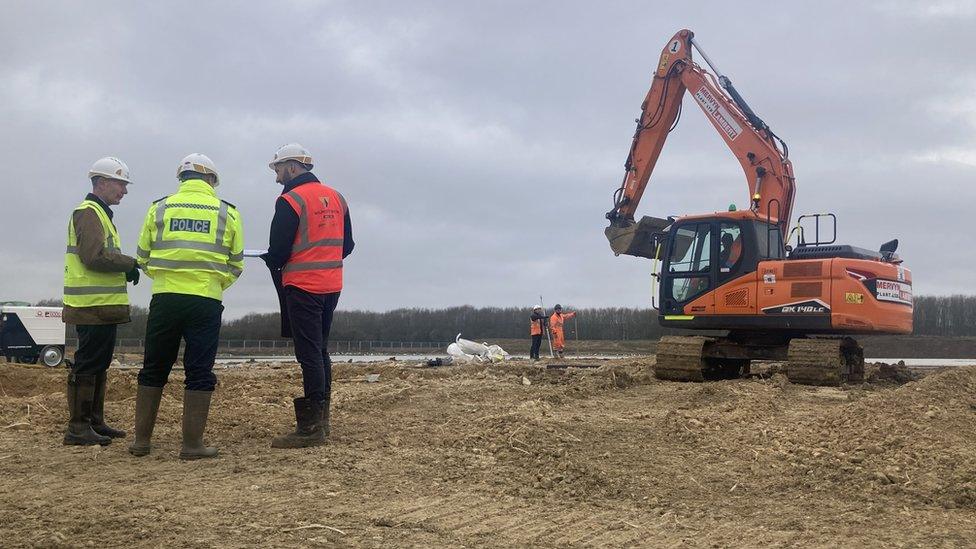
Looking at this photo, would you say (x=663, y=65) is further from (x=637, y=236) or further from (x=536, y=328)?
(x=536, y=328)

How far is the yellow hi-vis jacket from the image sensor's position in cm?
465

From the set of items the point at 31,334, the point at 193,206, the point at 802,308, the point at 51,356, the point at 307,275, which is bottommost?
the point at 51,356

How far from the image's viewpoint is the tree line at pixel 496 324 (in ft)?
148

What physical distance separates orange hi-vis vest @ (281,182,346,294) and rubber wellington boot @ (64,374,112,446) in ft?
5.01

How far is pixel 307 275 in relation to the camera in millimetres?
4965

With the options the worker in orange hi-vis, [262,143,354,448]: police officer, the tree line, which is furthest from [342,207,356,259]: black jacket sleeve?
the tree line

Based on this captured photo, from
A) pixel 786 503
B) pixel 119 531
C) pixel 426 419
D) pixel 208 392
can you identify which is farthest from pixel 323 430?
pixel 786 503

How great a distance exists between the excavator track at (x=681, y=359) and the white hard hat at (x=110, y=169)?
26.8 feet

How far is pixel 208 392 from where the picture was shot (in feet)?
15.4

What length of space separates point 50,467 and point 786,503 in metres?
3.90

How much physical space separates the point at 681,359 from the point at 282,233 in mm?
7877

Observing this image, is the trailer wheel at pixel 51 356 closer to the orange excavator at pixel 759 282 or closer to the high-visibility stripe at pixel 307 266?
the orange excavator at pixel 759 282

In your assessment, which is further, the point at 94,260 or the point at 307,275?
the point at 94,260

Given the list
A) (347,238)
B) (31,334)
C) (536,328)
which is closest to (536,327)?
(536,328)
